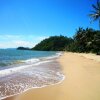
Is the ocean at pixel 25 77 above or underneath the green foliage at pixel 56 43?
underneath

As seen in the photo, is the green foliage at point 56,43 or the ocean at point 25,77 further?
the green foliage at point 56,43

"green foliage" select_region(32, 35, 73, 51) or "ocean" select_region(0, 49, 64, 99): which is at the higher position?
"green foliage" select_region(32, 35, 73, 51)

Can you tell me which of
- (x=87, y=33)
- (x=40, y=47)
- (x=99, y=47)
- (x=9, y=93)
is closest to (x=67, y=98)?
(x=9, y=93)

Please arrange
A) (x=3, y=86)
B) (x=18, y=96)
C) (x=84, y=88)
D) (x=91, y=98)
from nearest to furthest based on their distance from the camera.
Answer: (x=91, y=98), (x=18, y=96), (x=84, y=88), (x=3, y=86)

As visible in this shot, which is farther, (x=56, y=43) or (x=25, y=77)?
(x=56, y=43)

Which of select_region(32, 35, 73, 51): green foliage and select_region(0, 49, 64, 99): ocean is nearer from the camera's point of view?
select_region(0, 49, 64, 99): ocean

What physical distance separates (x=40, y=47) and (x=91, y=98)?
171966 millimetres

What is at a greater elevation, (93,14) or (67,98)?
(93,14)

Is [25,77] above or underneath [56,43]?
underneath

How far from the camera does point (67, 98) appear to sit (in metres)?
5.73

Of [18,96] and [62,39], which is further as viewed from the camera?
[62,39]

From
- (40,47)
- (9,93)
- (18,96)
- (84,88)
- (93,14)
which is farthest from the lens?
(40,47)

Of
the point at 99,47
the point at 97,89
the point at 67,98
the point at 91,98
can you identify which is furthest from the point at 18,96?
the point at 99,47

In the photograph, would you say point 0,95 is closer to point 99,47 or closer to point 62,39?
point 99,47
